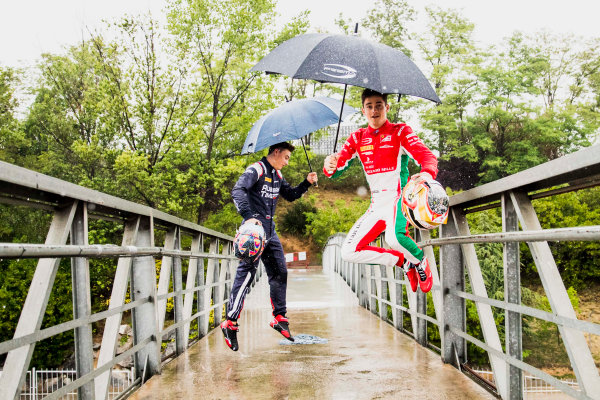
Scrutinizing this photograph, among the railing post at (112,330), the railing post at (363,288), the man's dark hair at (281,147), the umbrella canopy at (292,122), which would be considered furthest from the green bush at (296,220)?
the railing post at (112,330)

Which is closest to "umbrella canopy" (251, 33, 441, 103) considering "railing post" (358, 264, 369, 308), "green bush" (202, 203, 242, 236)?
"railing post" (358, 264, 369, 308)

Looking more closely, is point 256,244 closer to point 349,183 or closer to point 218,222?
point 218,222

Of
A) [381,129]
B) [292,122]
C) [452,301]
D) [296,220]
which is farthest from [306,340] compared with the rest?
[296,220]

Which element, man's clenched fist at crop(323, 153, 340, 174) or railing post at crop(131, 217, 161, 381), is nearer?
railing post at crop(131, 217, 161, 381)

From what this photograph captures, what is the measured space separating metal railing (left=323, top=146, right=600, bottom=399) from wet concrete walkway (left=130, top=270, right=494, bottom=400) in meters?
0.28

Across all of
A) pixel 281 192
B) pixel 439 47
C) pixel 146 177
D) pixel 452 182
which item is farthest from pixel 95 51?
pixel 452 182

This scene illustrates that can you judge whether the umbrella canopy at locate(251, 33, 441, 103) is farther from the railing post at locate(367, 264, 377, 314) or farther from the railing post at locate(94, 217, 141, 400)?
the railing post at locate(367, 264, 377, 314)

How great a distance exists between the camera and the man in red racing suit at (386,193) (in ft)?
13.9

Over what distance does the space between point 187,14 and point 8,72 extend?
13019 millimetres

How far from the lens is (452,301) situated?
4.32 m

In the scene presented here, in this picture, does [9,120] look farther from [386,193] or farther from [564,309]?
[564,309]

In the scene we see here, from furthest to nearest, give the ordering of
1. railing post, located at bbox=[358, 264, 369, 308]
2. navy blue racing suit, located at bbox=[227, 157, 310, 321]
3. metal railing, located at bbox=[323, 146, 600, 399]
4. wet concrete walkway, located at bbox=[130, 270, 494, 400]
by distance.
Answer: railing post, located at bbox=[358, 264, 369, 308] < navy blue racing suit, located at bbox=[227, 157, 310, 321] < wet concrete walkway, located at bbox=[130, 270, 494, 400] < metal railing, located at bbox=[323, 146, 600, 399]

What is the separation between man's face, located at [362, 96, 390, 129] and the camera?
4.36 metres

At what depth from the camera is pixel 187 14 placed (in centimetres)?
2162
